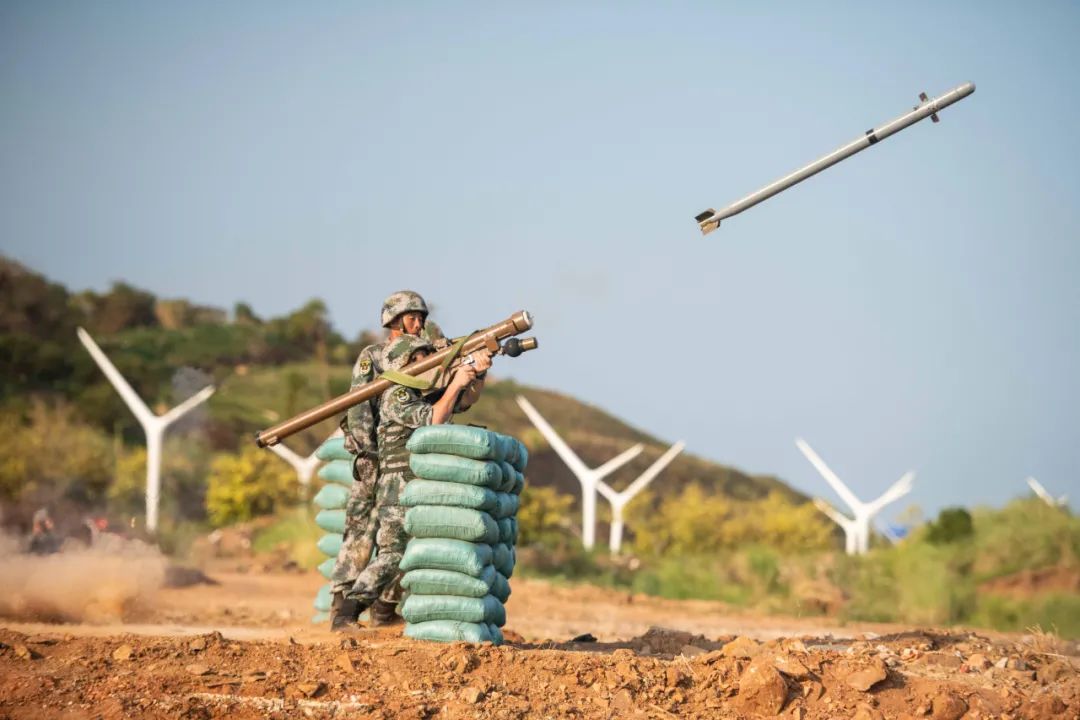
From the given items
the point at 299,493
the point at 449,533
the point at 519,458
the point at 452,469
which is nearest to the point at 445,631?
the point at 449,533

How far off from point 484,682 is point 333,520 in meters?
3.97

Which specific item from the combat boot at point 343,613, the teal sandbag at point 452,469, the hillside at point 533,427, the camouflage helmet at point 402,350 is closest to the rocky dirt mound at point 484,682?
the combat boot at point 343,613

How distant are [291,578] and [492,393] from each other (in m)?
62.9

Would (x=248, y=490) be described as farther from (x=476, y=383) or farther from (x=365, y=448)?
(x=476, y=383)

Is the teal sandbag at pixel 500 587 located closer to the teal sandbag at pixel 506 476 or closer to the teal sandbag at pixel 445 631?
the teal sandbag at pixel 445 631

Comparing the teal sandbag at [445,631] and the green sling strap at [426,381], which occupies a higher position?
the green sling strap at [426,381]

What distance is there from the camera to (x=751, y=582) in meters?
25.7

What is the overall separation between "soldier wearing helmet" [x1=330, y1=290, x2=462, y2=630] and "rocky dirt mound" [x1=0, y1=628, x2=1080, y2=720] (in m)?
0.84

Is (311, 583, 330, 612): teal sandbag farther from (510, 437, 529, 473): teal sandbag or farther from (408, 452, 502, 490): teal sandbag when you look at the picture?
(408, 452, 502, 490): teal sandbag

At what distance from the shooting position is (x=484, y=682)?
8.77m

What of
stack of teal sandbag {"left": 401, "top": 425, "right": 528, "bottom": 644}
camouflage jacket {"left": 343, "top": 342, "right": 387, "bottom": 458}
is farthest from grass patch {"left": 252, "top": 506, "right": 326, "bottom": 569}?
stack of teal sandbag {"left": 401, "top": 425, "right": 528, "bottom": 644}

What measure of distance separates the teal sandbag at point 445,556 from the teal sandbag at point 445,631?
37 cm

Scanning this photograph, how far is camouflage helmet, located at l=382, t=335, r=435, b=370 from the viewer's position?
10.6m

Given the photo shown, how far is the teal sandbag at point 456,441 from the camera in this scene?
991 centimetres
